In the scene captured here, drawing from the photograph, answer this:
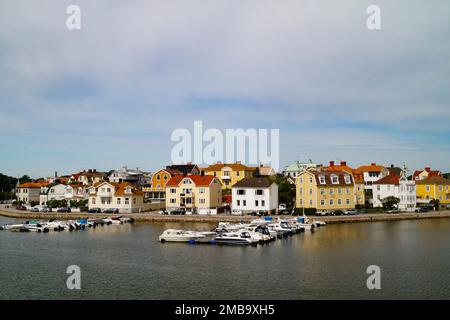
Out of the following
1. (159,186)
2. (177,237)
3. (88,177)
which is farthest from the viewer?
(88,177)

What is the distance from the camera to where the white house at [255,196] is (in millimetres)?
49281

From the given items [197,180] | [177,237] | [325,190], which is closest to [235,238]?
[177,237]

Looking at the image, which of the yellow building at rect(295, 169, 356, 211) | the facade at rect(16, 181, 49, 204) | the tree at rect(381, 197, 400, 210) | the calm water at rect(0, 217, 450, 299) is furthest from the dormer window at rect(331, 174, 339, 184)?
the facade at rect(16, 181, 49, 204)

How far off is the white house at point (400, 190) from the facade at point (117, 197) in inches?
1138

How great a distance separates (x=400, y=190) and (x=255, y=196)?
18.5m

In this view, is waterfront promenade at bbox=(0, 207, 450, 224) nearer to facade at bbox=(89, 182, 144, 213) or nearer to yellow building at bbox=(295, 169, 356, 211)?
facade at bbox=(89, 182, 144, 213)

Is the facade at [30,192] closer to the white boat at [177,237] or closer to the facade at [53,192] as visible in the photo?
the facade at [53,192]

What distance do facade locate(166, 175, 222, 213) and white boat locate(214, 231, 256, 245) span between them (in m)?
20.0

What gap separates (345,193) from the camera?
166 feet

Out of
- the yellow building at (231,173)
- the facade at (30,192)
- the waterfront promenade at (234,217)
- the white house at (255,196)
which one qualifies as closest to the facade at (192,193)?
the waterfront promenade at (234,217)

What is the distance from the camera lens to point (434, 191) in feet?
191

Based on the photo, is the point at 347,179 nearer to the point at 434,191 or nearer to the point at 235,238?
the point at 434,191
